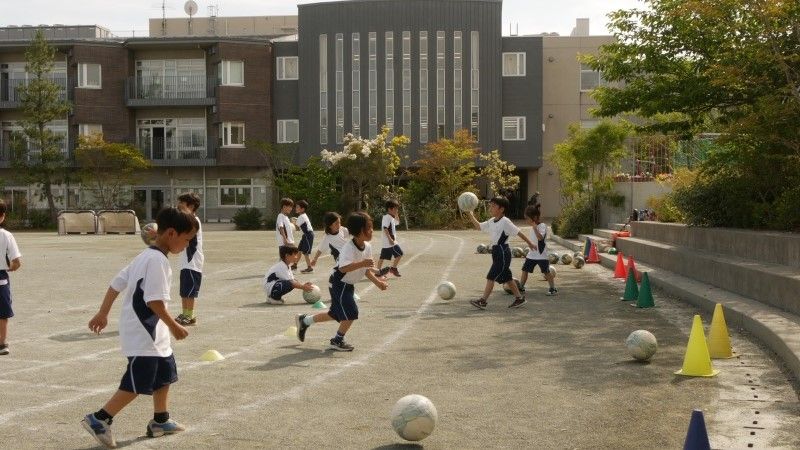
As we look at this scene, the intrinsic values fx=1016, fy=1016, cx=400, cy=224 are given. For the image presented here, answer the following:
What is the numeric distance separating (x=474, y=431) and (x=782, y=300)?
6.92m

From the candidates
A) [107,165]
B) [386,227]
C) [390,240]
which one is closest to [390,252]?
[390,240]

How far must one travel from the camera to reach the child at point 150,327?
6.51 m

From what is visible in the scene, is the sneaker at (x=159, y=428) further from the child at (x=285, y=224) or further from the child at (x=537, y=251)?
the child at (x=285, y=224)

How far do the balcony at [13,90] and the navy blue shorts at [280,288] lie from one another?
4908cm

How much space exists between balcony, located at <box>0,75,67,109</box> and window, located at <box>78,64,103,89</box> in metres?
1.35

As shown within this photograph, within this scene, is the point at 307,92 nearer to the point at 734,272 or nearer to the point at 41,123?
the point at 41,123

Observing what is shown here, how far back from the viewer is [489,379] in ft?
29.4

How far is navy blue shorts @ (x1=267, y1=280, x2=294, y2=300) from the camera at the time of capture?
15.3 meters

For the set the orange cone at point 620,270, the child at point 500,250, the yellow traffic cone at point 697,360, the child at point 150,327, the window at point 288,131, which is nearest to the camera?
the child at point 150,327

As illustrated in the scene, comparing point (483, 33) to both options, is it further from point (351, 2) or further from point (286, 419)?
point (286, 419)

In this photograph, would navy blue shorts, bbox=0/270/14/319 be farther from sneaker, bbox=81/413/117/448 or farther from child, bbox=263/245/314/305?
child, bbox=263/245/314/305

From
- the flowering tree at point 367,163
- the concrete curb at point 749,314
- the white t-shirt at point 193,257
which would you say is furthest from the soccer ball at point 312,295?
the flowering tree at point 367,163

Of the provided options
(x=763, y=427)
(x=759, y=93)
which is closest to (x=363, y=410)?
(x=763, y=427)

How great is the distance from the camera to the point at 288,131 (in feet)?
200
